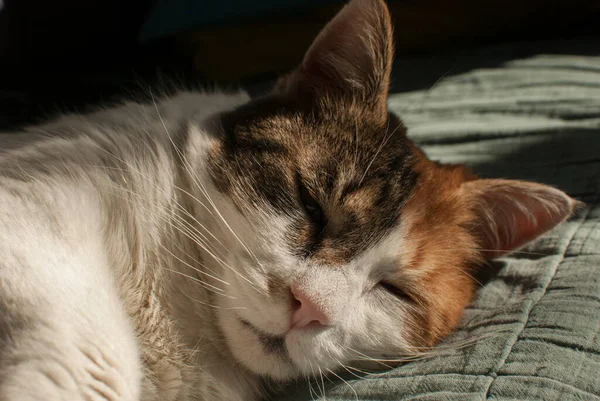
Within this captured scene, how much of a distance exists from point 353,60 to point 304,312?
2.41 feet

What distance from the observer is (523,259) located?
1640mm

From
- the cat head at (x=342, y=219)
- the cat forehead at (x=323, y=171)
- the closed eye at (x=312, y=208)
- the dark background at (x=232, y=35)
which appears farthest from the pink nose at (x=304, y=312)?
the dark background at (x=232, y=35)

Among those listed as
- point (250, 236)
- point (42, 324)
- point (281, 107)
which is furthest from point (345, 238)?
point (42, 324)

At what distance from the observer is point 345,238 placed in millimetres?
1340

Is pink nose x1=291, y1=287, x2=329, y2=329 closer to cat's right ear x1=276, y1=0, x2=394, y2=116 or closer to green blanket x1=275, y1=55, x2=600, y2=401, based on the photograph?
green blanket x1=275, y1=55, x2=600, y2=401

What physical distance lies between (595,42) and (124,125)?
2.37 metres

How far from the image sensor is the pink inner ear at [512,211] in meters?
1.56

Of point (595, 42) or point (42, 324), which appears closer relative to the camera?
point (42, 324)

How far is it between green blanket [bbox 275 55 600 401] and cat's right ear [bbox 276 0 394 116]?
0.63 m

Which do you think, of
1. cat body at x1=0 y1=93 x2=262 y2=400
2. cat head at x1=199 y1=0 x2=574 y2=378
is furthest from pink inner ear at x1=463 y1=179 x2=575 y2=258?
cat body at x1=0 y1=93 x2=262 y2=400

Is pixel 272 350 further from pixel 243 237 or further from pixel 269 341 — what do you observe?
pixel 243 237

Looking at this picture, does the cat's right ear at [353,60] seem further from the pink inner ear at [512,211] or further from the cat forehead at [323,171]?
the pink inner ear at [512,211]

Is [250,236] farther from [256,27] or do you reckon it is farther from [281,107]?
[256,27]

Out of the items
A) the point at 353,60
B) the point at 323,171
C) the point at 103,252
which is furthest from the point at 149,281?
the point at 353,60
